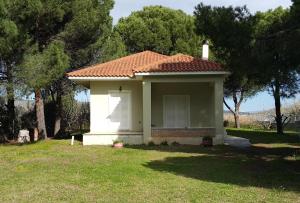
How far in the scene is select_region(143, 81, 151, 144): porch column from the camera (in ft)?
75.5

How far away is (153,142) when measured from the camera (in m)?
23.0

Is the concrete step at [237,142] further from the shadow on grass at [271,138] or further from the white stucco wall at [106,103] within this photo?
the white stucco wall at [106,103]

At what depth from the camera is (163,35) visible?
130ft

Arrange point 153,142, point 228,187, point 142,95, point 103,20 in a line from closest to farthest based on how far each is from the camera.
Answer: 1. point 228,187
2. point 153,142
3. point 142,95
4. point 103,20

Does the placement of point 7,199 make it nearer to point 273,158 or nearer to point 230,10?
point 230,10

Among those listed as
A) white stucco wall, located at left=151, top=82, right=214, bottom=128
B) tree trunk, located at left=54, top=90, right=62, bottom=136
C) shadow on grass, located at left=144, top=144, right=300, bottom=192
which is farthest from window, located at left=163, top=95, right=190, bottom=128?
tree trunk, located at left=54, top=90, right=62, bottom=136

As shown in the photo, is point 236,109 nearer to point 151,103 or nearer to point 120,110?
point 151,103

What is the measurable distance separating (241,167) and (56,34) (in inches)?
535

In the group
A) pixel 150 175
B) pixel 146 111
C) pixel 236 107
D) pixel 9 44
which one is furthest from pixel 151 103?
pixel 236 107

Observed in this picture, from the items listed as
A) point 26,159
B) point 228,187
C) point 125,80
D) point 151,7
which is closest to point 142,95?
point 125,80

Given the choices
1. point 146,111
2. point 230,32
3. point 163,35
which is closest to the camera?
point 230,32

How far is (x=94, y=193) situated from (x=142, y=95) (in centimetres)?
1398

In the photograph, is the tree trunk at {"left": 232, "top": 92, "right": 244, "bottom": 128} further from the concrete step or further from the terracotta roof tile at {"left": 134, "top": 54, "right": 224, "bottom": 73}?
the concrete step

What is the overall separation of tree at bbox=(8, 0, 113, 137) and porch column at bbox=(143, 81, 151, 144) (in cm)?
394
